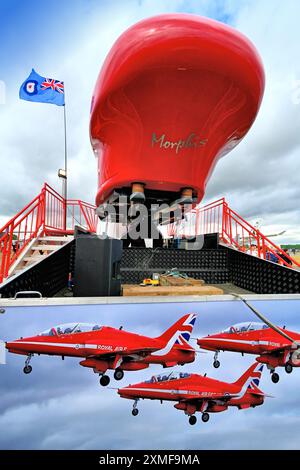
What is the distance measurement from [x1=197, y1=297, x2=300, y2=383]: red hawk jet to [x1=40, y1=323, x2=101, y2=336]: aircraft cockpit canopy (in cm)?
70

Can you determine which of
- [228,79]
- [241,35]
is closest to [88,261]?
[228,79]

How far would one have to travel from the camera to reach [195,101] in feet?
6.02

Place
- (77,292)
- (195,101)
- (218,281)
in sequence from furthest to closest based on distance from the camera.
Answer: (218,281), (77,292), (195,101)

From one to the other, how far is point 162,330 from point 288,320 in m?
0.88

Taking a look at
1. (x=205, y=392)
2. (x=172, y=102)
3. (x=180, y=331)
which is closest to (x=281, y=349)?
(x=205, y=392)

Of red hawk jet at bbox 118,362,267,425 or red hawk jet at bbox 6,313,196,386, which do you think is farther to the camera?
red hawk jet at bbox 118,362,267,425

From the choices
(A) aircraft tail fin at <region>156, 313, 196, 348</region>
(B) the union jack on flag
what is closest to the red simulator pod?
(A) aircraft tail fin at <region>156, 313, 196, 348</region>

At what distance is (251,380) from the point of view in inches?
63.5

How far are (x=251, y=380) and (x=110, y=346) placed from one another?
1032 millimetres

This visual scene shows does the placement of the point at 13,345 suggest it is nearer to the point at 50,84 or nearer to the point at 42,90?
the point at 42,90

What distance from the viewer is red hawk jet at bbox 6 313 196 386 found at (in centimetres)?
141

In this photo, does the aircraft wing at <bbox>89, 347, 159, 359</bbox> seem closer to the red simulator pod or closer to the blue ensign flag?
the red simulator pod

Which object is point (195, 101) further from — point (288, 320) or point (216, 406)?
point (216, 406)
